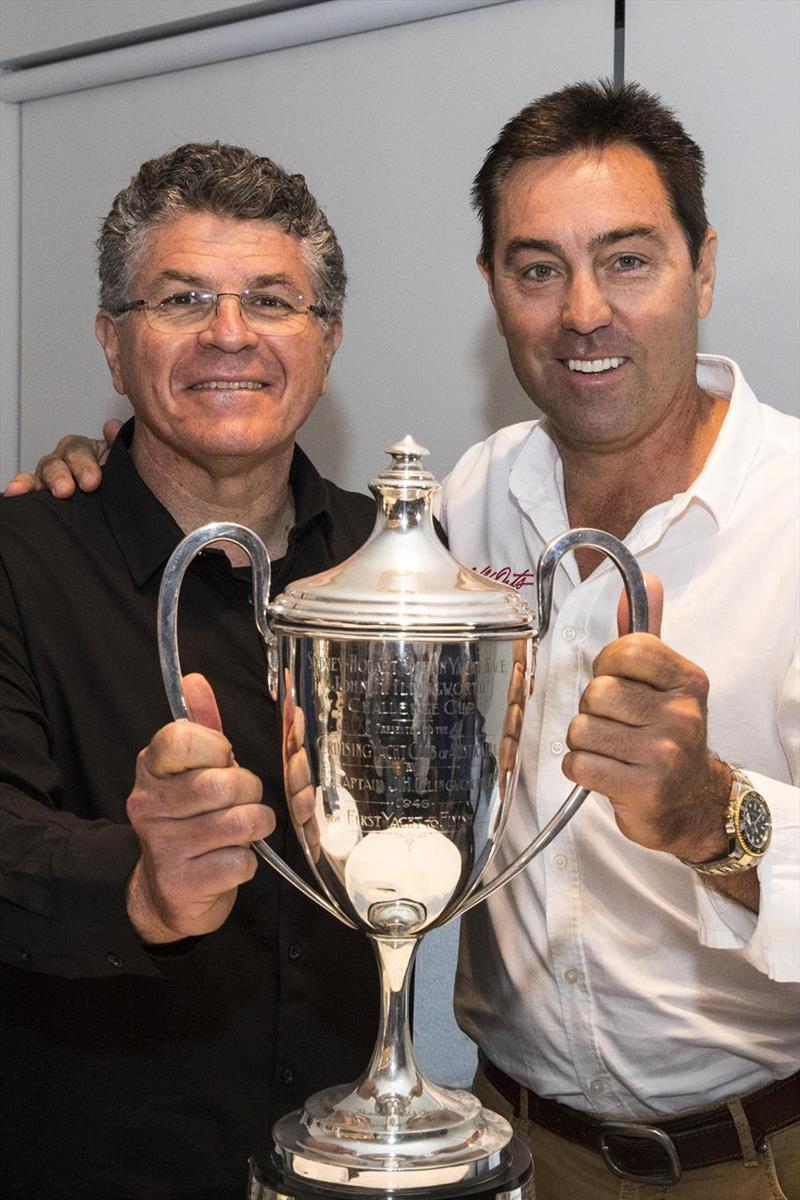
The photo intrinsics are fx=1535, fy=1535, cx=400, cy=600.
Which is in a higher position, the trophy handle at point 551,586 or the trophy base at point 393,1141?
the trophy handle at point 551,586

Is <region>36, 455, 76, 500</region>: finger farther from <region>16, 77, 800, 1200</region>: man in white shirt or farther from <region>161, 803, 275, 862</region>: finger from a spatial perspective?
<region>161, 803, 275, 862</region>: finger

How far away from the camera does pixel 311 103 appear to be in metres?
2.20

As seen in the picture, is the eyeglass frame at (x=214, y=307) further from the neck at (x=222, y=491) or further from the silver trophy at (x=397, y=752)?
the silver trophy at (x=397, y=752)

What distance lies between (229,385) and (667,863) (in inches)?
24.1

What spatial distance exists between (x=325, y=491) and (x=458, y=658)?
0.63 m

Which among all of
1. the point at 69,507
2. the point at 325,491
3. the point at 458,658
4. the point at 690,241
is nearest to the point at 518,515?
the point at 325,491

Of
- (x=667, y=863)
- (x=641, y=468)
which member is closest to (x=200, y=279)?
(x=641, y=468)

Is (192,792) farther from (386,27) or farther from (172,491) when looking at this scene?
(386,27)

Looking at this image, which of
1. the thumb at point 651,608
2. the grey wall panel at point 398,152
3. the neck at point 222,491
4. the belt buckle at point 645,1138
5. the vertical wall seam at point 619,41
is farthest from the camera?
the grey wall panel at point 398,152

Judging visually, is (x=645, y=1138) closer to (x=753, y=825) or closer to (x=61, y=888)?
(x=753, y=825)

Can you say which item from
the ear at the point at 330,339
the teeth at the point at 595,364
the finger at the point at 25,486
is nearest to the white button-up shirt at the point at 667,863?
the teeth at the point at 595,364

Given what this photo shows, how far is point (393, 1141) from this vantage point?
0.99m

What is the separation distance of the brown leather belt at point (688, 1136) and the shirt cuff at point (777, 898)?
31 centimetres

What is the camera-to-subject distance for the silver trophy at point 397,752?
983 millimetres
